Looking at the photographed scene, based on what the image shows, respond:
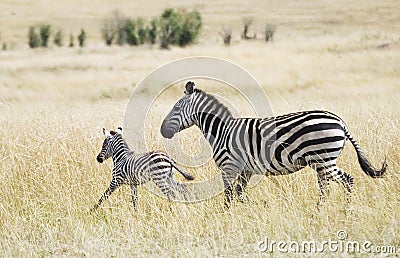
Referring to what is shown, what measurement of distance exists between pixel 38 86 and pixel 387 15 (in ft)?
95.8

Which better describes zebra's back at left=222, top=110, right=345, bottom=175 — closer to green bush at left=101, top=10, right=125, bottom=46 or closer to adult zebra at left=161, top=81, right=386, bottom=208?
adult zebra at left=161, top=81, right=386, bottom=208

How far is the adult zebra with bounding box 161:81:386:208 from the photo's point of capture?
20.3ft

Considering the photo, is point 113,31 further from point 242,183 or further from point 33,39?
point 242,183

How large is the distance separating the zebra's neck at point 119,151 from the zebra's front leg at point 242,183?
4.34 feet

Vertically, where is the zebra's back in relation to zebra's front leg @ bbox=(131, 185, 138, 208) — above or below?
above

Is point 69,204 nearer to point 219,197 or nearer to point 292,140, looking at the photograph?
point 219,197

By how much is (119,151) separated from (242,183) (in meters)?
1.48

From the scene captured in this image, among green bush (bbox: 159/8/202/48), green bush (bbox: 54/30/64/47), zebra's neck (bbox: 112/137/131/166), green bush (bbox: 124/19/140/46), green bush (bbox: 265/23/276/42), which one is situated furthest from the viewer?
green bush (bbox: 54/30/64/47)

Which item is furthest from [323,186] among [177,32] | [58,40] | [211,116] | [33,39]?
[58,40]

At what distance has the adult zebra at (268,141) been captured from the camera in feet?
20.3

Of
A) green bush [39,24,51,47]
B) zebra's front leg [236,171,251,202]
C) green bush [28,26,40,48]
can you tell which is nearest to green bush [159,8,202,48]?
green bush [39,24,51,47]

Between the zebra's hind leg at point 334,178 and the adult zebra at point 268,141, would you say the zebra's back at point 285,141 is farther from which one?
the zebra's hind leg at point 334,178

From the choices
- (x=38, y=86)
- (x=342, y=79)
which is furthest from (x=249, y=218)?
(x=38, y=86)

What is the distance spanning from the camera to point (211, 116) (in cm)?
701
